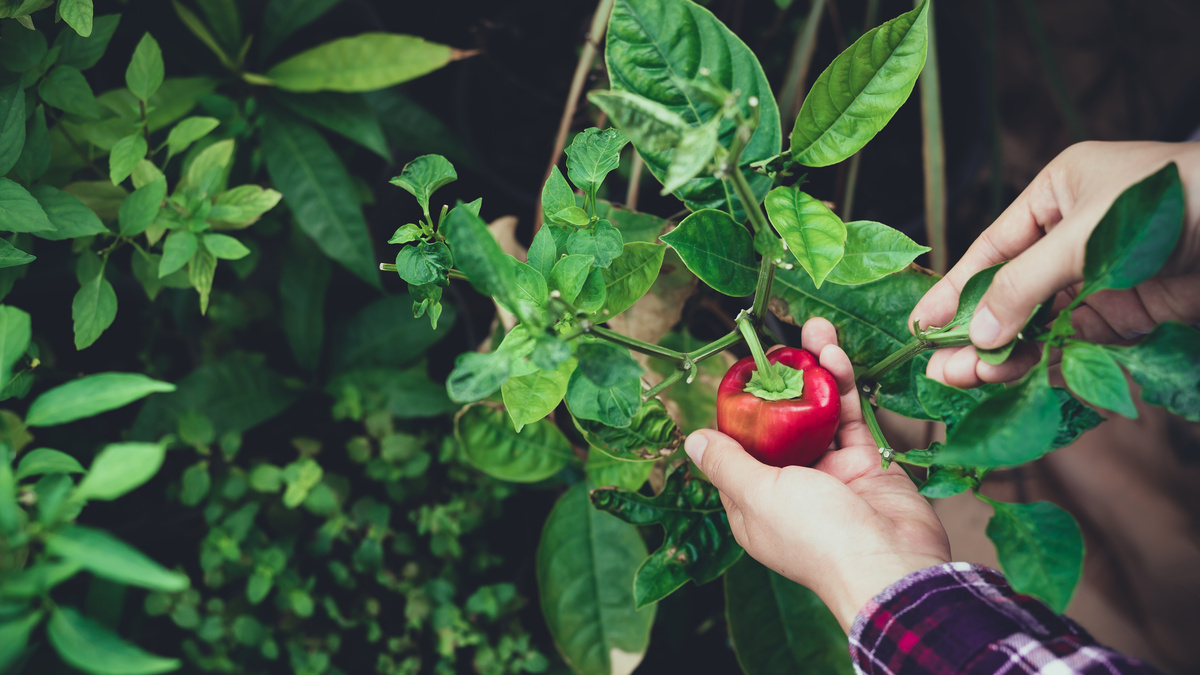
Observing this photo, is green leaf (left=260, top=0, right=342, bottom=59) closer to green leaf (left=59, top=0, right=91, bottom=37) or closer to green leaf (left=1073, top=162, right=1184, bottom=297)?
green leaf (left=59, top=0, right=91, bottom=37)

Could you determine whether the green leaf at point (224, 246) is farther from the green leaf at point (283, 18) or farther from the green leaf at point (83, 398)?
the green leaf at point (283, 18)

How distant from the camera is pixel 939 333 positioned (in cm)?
53

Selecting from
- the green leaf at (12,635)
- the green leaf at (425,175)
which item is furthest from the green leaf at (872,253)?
the green leaf at (12,635)

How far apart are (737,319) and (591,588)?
509mm

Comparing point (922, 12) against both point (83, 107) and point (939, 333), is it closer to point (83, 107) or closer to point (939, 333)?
point (939, 333)

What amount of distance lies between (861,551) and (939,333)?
0.20 metres

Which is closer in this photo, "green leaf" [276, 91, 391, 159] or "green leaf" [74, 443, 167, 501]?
"green leaf" [74, 443, 167, 501]

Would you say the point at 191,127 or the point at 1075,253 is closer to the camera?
the point at 1075,253

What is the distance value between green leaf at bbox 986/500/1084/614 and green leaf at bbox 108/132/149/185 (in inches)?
32.5

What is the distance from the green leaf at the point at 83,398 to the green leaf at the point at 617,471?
515mm

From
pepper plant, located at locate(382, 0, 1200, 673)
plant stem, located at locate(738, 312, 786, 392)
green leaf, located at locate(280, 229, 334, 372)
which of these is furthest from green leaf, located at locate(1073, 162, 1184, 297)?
green leaf, located at locate(280, 229, 334, 372)

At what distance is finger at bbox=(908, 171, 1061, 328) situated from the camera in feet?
2.02

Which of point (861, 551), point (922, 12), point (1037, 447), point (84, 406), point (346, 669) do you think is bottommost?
point (346, 669)

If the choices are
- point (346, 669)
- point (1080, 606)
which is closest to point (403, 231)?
point (346, 669)
